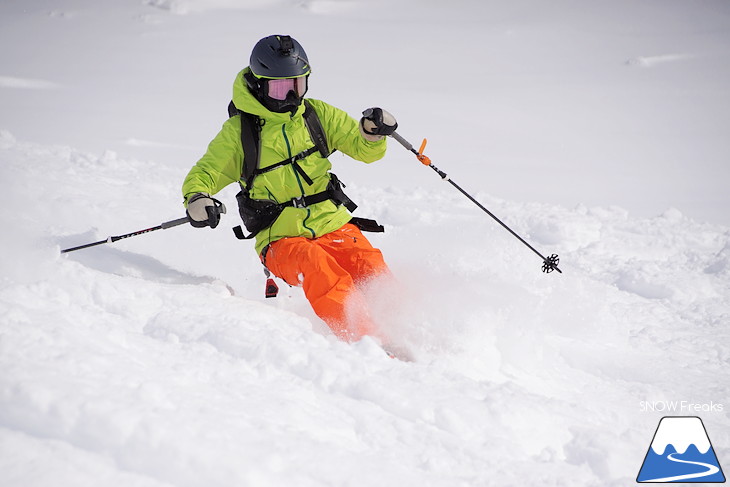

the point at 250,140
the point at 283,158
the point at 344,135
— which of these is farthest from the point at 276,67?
the point at 344,135

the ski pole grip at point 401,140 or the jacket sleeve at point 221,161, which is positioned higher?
the ski pole grip at point 401,140

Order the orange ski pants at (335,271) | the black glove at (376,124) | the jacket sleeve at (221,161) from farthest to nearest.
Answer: the black glove at (376,124) < the jacket sleeve at (221,161) < the orange ski pants at (335,271)

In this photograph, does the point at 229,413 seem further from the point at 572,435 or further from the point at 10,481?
the point at 572,435

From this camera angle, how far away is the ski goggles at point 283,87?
3.95 metres

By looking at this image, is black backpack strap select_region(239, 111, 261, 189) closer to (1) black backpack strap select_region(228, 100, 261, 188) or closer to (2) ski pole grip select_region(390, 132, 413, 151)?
(1) black backpack strap select_region(228, 100, 261, 188)

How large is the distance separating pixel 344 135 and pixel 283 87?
0.68m

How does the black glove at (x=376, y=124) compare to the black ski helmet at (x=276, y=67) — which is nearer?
the black ski helmet at (x=276, y=67)

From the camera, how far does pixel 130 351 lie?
2.64m

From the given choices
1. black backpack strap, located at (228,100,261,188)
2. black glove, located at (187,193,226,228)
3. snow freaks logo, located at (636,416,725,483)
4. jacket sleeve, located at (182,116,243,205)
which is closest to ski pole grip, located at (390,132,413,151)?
black backpack strap, located at (228,100,261,188)

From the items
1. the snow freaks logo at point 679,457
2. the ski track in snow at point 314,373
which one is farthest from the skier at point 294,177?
the snow freaks logo at point 679,457

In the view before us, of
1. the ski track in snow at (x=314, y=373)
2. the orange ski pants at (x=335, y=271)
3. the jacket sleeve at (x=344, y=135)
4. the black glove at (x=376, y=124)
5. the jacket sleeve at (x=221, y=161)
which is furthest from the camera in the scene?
the jacket sleeve at (x=344, y=135)

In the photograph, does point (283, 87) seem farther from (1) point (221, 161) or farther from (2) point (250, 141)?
(1) point (221, 161)

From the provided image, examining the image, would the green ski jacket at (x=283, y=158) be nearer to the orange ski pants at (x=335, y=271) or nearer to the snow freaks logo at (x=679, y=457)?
the orange ski pants at (x=335, y=271)

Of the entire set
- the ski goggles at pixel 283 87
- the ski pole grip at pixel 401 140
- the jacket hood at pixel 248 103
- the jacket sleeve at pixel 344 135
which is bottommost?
the jacket hood at pixel 248 103
